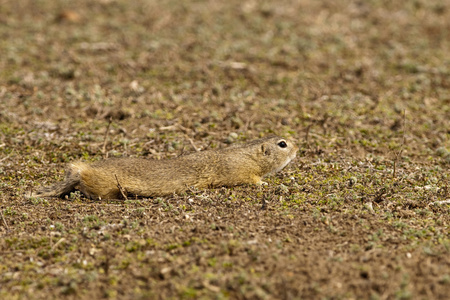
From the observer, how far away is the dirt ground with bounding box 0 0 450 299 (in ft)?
16.9

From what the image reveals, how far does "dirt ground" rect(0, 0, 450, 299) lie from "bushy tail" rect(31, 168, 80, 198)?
0.46 feet

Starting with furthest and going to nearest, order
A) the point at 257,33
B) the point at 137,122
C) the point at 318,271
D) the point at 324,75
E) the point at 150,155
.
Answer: the point at 257,33 < the point at 324,75 < the point at 137,122 < the point at 150,155 < the point at 318,271

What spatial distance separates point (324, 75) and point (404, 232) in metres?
6.56

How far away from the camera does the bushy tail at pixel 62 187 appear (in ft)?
23.0

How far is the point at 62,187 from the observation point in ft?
23.1

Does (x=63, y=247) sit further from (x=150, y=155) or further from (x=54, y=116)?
Result: (x=54, y=116)

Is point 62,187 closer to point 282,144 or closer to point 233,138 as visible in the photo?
point 233,138

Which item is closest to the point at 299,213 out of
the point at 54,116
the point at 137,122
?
the point at 137,122

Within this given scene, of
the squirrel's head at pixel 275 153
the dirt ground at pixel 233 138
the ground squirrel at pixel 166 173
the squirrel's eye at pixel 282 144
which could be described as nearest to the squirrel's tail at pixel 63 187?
the ground squirrel at pixel 166 173

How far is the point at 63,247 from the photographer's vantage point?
5707mm

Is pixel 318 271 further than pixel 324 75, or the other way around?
pixel 324 75

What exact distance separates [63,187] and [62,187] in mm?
13

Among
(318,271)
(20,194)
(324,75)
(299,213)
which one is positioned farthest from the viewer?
(324,75)

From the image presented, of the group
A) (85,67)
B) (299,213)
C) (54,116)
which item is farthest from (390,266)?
(85,67)
